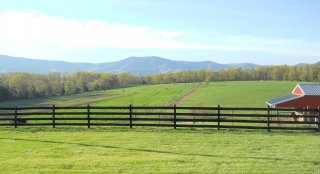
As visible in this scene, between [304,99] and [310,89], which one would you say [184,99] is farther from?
[304,99]

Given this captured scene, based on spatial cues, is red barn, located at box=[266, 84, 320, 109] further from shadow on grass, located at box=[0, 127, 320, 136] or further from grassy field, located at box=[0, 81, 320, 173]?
grassy field, located at box=[0, 81, 320, 173]

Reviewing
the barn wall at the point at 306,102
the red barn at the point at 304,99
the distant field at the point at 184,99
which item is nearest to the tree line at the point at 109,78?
the distant field at the point at 184,99

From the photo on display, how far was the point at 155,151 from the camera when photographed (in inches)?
551

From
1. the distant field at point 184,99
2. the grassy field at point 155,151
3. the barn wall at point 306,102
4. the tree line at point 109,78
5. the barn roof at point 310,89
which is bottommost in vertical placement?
the distant field at point 184,99

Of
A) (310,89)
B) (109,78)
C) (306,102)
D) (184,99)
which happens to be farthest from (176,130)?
(109,78)

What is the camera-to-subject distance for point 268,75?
560ft

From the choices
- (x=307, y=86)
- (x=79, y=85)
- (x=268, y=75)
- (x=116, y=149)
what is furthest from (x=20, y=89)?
(x=268, y=75)

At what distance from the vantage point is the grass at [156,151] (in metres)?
11.4

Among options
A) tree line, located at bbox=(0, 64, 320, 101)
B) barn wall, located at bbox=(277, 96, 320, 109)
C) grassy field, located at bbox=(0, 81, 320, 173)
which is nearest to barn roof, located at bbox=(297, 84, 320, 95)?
barn wall, located at bbox=(277, 96, 320, 109)

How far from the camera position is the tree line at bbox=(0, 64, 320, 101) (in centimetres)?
10888

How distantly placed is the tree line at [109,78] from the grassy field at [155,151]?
7956 centimetres

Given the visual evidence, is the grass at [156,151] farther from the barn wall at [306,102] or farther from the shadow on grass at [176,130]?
the barn wall at [306,102]

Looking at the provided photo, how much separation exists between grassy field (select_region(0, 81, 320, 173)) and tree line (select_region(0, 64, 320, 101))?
79.6 metres

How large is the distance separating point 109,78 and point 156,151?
153685 millimetres
